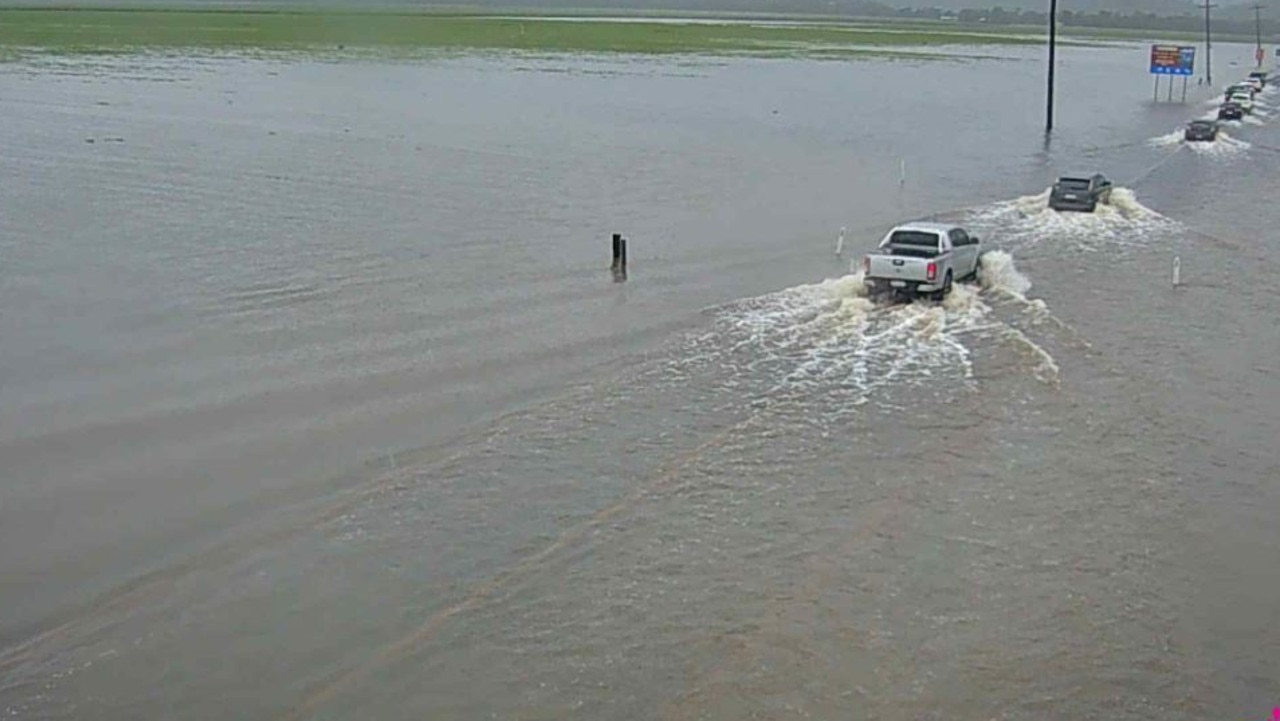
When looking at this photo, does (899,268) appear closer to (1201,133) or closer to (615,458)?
(615,458)

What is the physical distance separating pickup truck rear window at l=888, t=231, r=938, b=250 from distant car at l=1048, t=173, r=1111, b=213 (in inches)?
579

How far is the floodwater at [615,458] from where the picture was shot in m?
14.6

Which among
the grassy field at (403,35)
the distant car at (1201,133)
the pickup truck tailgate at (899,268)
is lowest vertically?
the pickup truck tailgate at (899,268)

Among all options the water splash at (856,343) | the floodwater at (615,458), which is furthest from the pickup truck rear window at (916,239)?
the floodwater at (615,458)

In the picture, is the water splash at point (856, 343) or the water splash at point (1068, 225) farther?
the water splash at point (1068, 225)

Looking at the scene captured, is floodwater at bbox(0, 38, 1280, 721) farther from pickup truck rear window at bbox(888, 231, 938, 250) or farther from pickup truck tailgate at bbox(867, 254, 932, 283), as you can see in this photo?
pickup truck rear window at bbox(888, 231, 938, 250)

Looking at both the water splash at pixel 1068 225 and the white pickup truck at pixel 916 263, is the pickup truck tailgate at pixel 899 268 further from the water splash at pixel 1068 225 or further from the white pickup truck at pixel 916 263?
the water splash at pixel 1068 225

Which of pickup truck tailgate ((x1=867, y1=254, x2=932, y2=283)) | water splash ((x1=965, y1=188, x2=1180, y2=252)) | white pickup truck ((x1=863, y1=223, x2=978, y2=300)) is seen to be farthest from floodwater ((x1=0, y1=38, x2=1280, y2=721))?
pickup truck tailgate ((x1=867, y1=254, x2=932, y2=283))

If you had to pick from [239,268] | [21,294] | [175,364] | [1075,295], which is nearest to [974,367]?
[1075,295]

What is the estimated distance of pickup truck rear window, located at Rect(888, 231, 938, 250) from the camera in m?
31.6

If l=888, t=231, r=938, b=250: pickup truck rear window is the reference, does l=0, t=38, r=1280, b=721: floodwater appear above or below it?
below

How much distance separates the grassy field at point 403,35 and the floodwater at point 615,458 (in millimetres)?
80627

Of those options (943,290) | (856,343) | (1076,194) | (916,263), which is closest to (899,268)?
(916,263)

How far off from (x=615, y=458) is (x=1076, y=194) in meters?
28.3
